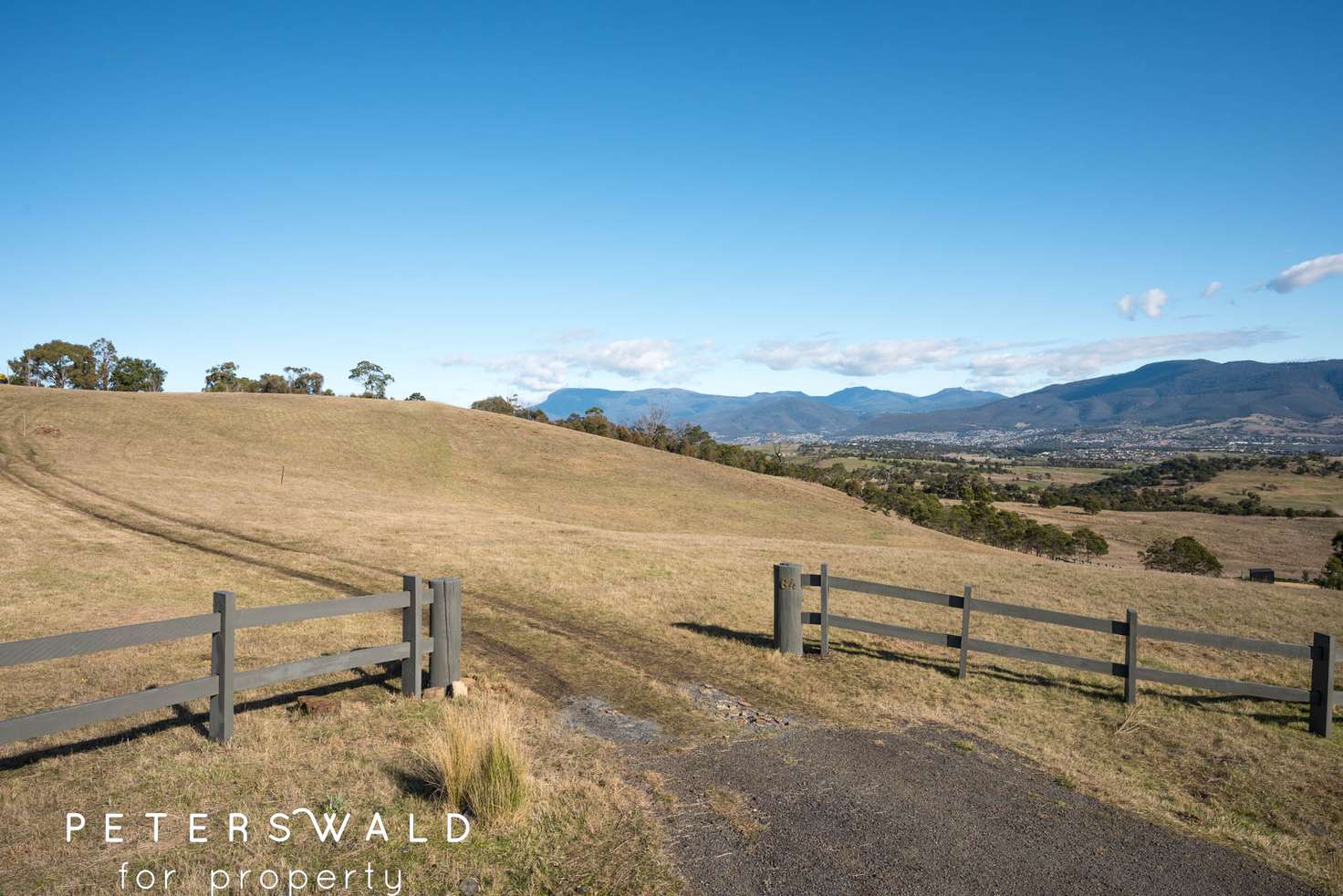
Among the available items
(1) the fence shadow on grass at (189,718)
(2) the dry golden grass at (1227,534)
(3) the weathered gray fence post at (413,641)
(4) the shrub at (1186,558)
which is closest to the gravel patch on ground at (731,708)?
(3) the weathered gray fence post at (413,641)

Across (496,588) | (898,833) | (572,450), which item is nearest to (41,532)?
(496,588)

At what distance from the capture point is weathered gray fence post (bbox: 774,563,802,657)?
504 inches

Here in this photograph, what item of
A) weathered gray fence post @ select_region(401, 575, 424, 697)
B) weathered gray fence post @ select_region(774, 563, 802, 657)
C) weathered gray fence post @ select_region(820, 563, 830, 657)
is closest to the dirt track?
weathered gray fence post @ select_region(820, 563, 830, 657)

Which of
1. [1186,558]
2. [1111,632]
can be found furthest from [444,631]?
[1186,558]

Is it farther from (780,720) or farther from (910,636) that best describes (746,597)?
(780,720)

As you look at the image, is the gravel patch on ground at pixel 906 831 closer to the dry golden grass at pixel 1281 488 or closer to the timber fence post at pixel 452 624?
the timber fence post at pixel 452 624

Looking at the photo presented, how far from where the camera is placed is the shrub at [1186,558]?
213 feet

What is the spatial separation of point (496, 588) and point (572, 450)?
49234 millimetres

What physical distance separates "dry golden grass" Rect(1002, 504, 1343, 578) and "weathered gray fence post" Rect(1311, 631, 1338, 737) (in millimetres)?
63647

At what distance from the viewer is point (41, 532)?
22.2m

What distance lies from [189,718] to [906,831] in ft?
26.6

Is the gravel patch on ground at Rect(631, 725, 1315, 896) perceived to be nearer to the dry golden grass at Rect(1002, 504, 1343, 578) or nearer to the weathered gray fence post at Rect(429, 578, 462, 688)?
the weathered gray fence post at Rect(429, 578, 462, 688)

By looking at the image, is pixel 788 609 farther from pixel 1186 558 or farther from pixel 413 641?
pixel 1186 558

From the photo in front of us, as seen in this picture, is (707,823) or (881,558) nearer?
(707,823)
